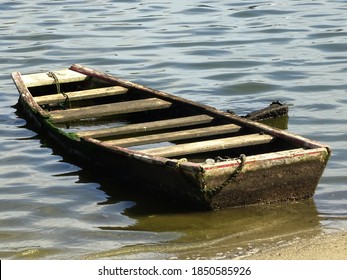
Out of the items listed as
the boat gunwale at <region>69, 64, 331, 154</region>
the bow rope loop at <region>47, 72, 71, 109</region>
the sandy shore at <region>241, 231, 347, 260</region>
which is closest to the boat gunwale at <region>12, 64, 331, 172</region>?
the boat gunwale at <region>69, 64, 331, 154</region>

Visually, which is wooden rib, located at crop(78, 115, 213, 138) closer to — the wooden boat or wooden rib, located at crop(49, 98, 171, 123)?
the wooden boat

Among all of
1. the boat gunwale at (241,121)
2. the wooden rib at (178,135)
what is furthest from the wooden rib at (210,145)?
the wooden rib at (178,135)

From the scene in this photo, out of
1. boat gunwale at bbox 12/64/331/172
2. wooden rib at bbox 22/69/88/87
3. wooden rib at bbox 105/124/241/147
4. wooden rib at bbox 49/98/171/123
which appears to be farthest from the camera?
wooden rib at bbox 22/69/88/87

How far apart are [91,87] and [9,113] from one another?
2.99ft

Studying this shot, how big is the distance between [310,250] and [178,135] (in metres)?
2.32

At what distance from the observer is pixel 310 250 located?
6.20m

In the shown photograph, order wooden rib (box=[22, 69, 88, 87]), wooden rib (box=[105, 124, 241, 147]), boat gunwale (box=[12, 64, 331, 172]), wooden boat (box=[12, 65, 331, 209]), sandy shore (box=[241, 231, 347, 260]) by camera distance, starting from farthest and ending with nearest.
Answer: wooden rib (box=[22, 69, 88, 87]), wooden rib (box=[105, 124, 241, 147]), wooden boat (box=[12, 65, 331, 209]), boat gunwale (box=[12, 64, 331, 172]), sandy shore (box=[241, 231, 347, 260])

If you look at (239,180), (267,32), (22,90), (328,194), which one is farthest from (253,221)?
(267,32)

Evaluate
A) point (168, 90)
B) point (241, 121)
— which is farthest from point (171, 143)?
point (168, 90)

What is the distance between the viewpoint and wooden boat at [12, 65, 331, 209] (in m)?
7.16

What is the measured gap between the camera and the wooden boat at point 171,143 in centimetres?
716

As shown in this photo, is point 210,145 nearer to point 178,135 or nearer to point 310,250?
point 178,135

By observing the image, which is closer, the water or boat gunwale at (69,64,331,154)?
the water

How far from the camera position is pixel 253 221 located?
717cm
